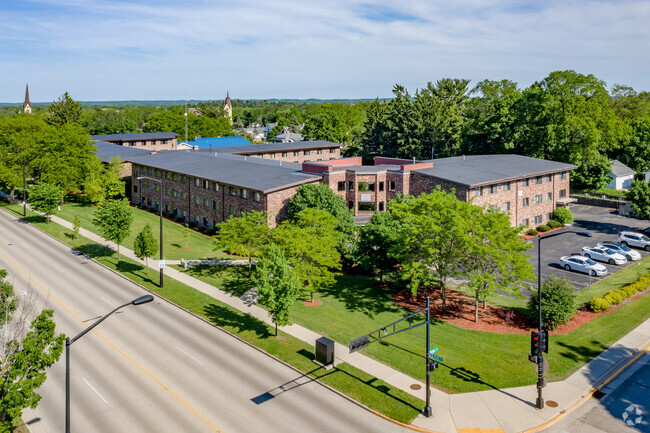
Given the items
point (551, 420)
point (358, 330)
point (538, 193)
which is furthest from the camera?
point (538, 193)

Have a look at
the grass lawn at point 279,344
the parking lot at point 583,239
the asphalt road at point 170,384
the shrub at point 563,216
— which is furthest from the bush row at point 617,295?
the shrub at point 563,216

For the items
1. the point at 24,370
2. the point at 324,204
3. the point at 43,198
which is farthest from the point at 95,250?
the point at 24,370

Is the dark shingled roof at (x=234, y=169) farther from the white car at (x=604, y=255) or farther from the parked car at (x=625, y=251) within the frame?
the parked car at (x=625, y=251)

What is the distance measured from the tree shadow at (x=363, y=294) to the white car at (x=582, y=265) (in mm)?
19231

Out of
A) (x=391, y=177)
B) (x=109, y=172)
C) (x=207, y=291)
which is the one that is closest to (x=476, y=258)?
(x=207, y=291)

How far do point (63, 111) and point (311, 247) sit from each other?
117232 millimetres

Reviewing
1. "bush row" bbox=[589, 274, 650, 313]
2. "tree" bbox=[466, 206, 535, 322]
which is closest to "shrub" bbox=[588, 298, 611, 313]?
"bush row" bbox=[589, 274, 650, 313]

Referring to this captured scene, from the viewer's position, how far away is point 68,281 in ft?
140

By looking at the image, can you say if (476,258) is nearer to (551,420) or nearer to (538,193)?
(551,420)

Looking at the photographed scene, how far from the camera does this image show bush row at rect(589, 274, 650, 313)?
37219 millimetres

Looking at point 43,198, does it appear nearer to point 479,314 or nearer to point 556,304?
point 479,314

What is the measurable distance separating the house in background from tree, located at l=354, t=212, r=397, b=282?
6800 cm

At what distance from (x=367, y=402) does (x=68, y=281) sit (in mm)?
30807

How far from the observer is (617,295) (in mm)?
38938
